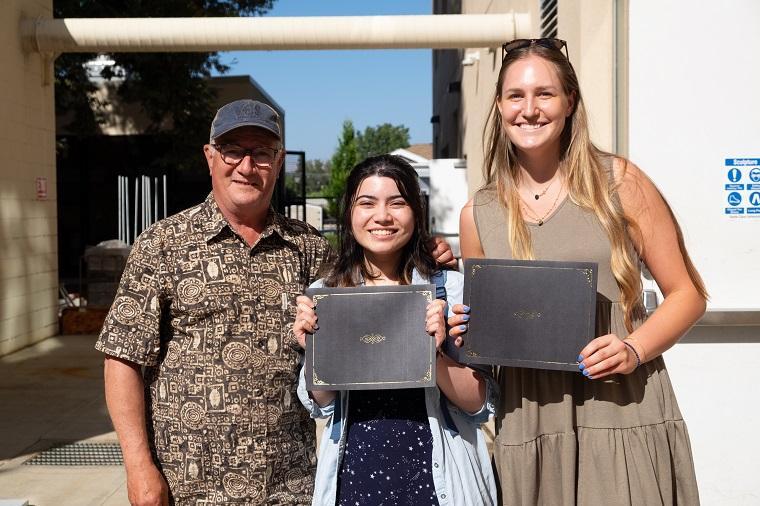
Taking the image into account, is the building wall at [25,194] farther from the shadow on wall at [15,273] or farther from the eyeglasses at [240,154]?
the eyeglasses at [240,154]

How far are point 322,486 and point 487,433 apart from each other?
3669mm

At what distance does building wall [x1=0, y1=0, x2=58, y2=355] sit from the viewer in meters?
9.45

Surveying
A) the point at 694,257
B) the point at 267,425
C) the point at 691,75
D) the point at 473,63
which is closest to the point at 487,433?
the point at 694,257

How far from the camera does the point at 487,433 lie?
19.0 ft

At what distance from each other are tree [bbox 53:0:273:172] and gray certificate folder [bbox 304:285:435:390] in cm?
1473

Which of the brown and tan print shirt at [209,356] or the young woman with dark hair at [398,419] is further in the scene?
the brown and tan print shirt at [209,356]

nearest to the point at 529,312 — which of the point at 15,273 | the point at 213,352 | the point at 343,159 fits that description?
the point at 213,352

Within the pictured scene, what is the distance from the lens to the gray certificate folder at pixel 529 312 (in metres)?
2.14

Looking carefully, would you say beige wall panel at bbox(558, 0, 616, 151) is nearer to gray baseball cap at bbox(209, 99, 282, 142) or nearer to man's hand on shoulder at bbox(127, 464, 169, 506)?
gray baseball cap at bbox(209, 99, 282, 142)

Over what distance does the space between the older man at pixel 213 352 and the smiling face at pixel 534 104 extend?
0.46 m

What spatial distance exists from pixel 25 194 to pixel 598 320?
9.32 meters

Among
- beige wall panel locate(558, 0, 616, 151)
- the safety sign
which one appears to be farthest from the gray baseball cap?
the safety sign

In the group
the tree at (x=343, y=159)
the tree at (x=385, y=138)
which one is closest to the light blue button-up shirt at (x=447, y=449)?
the tree at (x=343, y=159)

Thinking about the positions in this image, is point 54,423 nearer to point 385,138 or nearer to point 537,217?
point 537,217
